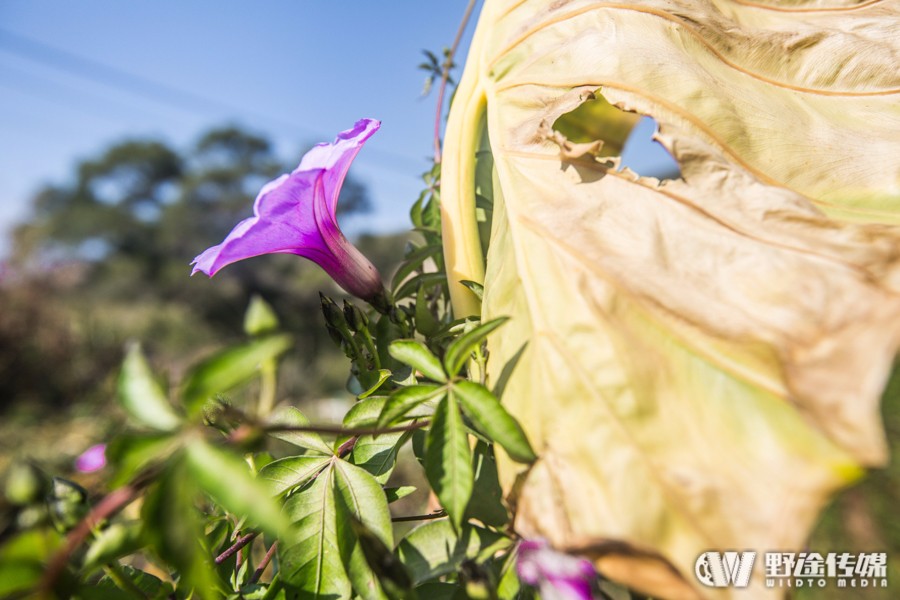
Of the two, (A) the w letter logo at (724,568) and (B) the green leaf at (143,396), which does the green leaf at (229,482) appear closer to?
(B) the green leaf at (143,396)

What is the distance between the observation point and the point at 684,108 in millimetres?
524

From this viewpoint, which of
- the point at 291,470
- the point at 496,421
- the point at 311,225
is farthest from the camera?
the point at 311,225

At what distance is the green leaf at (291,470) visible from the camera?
47cm

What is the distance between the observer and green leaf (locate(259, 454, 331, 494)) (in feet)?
1.54

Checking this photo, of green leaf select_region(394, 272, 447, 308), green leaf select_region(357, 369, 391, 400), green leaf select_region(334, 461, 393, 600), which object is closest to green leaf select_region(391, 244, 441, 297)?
green leaf select_region(394, 272, 447, 308)

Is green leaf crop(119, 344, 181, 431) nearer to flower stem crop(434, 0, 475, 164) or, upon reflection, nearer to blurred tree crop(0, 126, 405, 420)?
flower stem crop(434, 0, 475, 164)

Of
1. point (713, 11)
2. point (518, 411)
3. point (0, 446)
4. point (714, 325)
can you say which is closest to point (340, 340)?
point (518, 411)

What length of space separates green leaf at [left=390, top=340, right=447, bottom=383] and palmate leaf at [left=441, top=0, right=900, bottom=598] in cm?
6

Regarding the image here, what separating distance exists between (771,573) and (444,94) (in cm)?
75

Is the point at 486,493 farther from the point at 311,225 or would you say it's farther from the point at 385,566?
the point at 311,225

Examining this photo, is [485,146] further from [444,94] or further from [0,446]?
[0,446]

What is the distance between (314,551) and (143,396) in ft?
0.66

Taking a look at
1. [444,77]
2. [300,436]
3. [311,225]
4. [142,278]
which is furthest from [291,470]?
[142,278]

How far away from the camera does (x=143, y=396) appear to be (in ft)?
0.98
